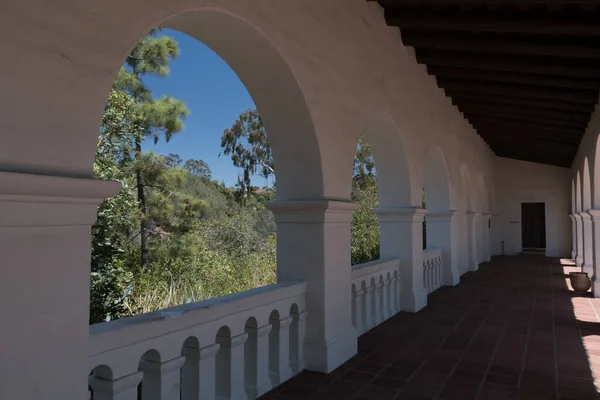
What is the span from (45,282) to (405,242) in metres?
5.35

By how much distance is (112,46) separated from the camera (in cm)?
219

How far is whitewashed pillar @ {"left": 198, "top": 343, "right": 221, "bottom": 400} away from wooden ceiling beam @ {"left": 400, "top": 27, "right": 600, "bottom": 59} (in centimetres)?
467

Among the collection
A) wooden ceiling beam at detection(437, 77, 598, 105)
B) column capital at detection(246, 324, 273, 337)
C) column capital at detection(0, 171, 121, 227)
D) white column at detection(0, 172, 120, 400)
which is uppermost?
wooden ceiling beam at detection(437, 77, 598, 105)

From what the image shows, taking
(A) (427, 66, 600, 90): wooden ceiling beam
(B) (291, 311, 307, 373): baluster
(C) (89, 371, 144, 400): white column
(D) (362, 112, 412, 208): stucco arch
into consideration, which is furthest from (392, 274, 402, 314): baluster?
(C) (89, 371, 144, 400): white column

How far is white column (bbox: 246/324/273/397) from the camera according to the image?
3.47 meters

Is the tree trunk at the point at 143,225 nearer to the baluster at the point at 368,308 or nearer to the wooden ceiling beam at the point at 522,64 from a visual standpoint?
the baluster at the point at 368,308

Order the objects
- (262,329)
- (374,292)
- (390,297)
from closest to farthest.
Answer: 1. (262,329)
2. (374,292)
3. (390,297)

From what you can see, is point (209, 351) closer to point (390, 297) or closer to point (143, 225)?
point (390, 297)

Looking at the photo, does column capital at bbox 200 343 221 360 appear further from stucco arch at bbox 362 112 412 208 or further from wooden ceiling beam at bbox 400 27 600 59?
wooden ceiling beam at bbox 400 27 600 59

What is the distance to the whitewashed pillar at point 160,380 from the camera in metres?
2.57

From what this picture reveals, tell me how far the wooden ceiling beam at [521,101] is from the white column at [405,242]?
2909 mm

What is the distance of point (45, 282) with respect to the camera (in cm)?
188

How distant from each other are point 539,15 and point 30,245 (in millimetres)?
4931

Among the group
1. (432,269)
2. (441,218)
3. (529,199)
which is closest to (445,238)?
(441,218)
